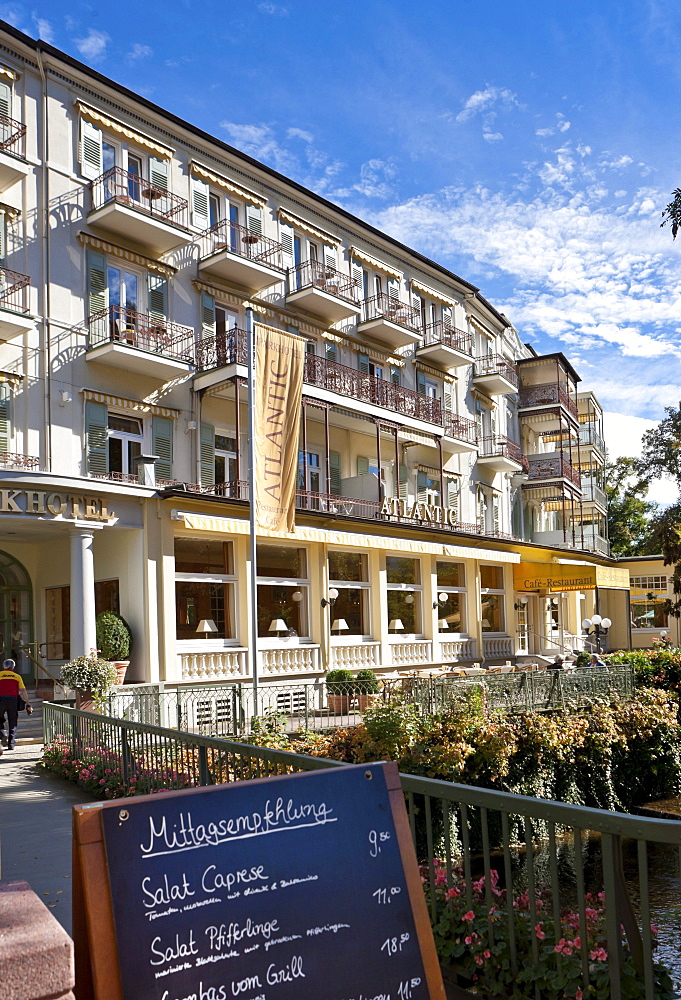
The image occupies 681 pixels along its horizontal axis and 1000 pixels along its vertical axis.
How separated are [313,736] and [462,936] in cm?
867

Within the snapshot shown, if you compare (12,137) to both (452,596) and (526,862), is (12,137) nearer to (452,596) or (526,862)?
(526,862)

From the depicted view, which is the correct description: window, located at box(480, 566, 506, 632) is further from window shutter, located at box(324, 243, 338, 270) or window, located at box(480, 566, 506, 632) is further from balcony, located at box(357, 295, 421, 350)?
window shutter, located at box(324, 243, 338, 270)

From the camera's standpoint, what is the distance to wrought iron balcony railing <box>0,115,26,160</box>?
18.8 m

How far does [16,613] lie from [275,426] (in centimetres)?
840

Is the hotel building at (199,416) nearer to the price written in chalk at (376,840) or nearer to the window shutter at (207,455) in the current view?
the window shutter at (207,455)

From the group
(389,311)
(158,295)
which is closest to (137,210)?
(158,295)

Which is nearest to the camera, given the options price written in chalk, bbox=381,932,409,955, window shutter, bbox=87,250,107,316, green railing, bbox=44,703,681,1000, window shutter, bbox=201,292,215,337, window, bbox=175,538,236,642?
price written in chalk, bbox=381,932,409,955

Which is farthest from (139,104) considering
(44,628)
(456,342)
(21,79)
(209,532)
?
(456,342)

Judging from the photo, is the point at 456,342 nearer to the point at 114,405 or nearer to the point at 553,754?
the point at 114,405

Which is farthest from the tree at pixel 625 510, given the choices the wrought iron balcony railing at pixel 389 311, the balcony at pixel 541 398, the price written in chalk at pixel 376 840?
the price written in chalk at pixel 376 840

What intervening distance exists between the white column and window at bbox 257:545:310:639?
17.2 feet

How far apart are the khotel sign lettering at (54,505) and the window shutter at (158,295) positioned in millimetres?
5641

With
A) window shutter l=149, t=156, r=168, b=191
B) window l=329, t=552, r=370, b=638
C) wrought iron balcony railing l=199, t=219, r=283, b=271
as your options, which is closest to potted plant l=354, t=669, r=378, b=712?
window l=329, t=552, r=370, b=638

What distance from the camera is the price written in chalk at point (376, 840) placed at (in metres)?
3.71
